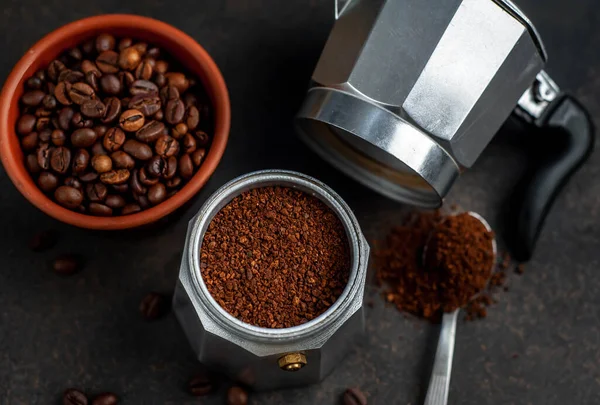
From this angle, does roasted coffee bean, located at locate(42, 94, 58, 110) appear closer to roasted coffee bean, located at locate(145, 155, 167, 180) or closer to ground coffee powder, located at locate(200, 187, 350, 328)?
roasted coffee bean, located at locate(145, 155, 167, 180)

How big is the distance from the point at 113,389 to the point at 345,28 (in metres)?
0.69

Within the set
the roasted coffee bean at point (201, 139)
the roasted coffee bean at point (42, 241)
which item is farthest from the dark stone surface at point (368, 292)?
the roasted coffee bean at point (201, 139)

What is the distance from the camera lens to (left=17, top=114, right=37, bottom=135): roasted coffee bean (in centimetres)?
104

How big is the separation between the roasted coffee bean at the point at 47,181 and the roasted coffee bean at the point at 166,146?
0.15 m

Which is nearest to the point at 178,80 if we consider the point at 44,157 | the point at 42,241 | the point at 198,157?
the point at 198,157

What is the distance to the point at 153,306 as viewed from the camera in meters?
1.15

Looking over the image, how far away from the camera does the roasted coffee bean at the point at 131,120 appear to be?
3.34ft

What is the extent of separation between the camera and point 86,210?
3.41 ft

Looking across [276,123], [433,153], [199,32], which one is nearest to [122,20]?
[199,32]

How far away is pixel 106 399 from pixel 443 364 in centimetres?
55

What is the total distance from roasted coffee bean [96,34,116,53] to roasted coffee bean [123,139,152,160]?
0.54 ft

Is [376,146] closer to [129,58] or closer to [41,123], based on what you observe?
[129,58]

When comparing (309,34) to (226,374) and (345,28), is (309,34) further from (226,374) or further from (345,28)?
(226,374)

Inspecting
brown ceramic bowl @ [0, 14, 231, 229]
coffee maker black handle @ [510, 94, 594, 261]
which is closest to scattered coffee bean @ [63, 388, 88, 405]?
brown ceramic bowl @ [0, 14, 231, 229]
